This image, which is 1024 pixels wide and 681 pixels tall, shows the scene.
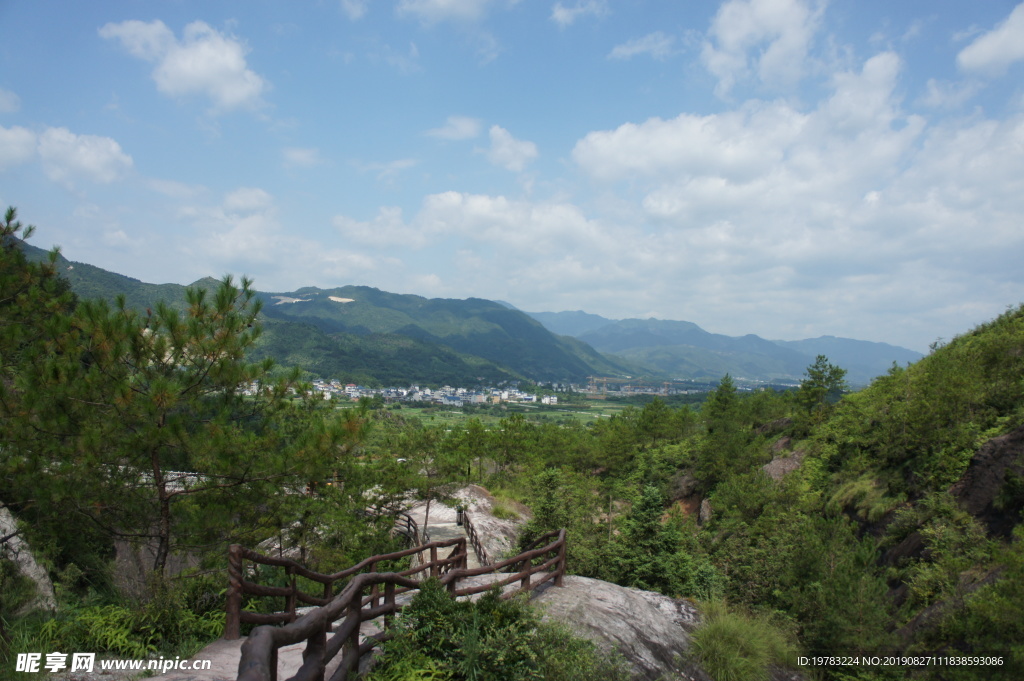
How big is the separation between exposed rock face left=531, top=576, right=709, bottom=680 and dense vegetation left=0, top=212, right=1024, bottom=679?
0.52m

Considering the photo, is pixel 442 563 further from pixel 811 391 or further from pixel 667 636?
pixel 811 391

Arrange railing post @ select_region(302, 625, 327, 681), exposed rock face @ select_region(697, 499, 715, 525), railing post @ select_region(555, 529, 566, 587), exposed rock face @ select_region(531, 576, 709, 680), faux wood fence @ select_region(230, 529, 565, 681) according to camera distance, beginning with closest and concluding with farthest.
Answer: faux wood fence @ select_region(230, 529, 565, 681) < railing post @ select_region(302, 625, 327, 681) < exposed rock face @ select_region(531, 576, 709, 680) < railing post @ select_region(555, 529, 566, 587) < exposed rock face @ select_region(697, 499, 715, 525)

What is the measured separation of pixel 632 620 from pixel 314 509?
5973mm

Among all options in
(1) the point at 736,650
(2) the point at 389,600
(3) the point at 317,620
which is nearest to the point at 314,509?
(2) the point at 389,600

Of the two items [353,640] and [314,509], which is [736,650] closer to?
[353,640]

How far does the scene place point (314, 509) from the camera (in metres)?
9.41

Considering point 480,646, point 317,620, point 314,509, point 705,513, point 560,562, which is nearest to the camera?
point 317,620

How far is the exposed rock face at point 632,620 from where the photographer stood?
6590 millimetres

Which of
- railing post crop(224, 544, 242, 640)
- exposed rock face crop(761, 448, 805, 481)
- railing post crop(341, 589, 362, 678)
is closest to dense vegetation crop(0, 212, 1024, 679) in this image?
railing post crop(341, 589, 362, 678)

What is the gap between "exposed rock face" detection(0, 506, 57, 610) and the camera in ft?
23.6

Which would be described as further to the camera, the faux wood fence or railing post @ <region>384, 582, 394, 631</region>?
railing post @ <region>384, 582, 394, 631</region>

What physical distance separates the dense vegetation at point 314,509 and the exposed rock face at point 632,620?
515mm

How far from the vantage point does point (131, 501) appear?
24.1 feet

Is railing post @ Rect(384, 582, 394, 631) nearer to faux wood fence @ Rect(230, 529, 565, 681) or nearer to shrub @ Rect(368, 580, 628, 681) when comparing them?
faux wood fence @ Rect(230, 529, 565, 681)
